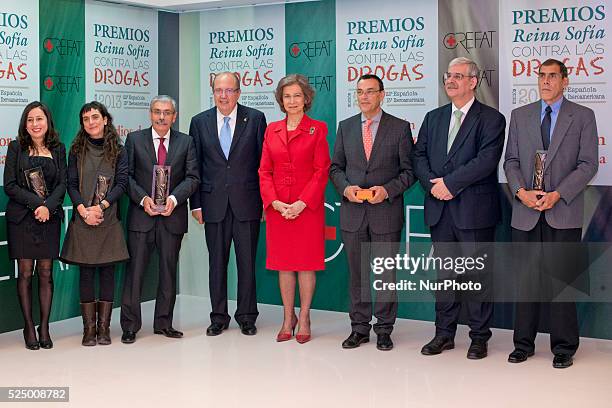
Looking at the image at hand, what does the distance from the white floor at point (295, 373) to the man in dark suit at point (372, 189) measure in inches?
12.1

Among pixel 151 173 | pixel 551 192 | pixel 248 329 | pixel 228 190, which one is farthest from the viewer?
pixel 248 329

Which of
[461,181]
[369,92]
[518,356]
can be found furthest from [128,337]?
[518,356]

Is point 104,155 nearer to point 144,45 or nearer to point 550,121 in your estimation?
point 144,45

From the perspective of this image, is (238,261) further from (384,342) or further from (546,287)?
(546,287)

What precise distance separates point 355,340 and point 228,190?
4.79 ft

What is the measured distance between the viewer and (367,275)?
6.50m

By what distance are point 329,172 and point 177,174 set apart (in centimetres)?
114

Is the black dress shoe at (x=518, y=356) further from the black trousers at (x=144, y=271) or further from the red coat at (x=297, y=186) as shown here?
the black trousers at (x=144, y=271)

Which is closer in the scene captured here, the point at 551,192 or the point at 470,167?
the point at 551,192

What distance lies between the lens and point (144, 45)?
27.0ft

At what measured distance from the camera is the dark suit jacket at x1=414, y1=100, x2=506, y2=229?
20.1 feet

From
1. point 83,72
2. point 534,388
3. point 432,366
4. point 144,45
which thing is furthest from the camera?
point 144,45

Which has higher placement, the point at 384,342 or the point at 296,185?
the point at 296,185

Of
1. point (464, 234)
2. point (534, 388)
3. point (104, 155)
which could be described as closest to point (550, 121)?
point (464, 234)
